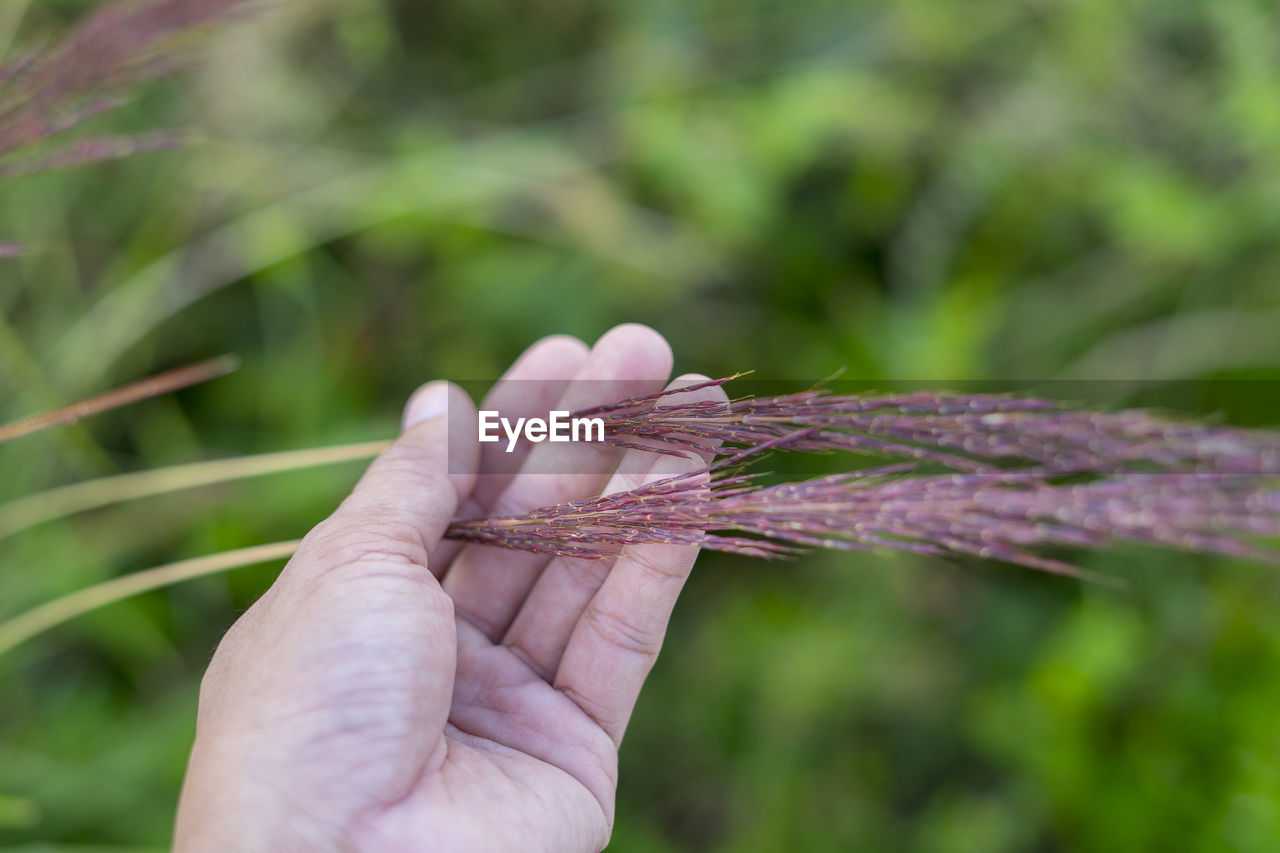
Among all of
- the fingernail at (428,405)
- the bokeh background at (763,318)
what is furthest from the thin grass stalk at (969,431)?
the bokeh background at (763,318)

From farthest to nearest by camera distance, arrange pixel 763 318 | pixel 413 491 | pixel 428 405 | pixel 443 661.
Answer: pixel 763 318 < pixel 428 405 < pixel 413 491 < pixel 443 661

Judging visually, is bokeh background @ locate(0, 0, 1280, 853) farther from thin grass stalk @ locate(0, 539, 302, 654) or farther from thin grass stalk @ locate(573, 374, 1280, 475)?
thin grass stalk @ locate(573, 374, 1280, 475)

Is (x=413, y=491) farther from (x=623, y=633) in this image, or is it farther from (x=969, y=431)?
(x=969, y=431)

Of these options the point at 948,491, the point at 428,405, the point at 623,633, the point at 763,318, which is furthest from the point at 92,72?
the point at 763,318

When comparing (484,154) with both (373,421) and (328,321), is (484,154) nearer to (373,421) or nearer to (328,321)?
(328,321)

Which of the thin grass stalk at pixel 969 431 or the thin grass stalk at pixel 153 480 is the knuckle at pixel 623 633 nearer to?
the thin grass stalk at pixel 969 431

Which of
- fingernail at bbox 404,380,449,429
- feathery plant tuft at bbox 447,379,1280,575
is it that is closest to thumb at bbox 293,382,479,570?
fingernail at bbox 404,380,449,429
